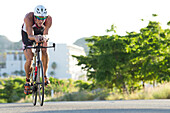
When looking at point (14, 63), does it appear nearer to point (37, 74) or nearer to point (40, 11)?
point (37, 74)

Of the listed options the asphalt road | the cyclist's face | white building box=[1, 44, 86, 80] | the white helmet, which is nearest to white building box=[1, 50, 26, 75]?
white building box=[1, 44, 86, 80]

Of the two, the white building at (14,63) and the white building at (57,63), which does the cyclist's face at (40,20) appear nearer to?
the white building at (57,63)

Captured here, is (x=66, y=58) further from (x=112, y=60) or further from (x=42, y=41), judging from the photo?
(x=42, y=41)

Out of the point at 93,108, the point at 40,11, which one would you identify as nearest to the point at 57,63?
the point at 40,11

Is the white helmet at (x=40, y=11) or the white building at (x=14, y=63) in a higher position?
the white building at (x=14, y=63)

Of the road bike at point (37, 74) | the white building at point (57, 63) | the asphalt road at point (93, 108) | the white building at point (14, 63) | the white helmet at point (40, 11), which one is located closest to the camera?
the asphalt road at point (93, 108)

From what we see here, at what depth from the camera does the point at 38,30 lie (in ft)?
24.9

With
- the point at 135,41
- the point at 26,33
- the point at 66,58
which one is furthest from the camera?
the point at 66,58

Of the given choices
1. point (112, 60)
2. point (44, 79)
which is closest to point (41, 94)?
point (44, 79)

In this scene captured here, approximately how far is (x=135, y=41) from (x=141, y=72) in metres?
1.76

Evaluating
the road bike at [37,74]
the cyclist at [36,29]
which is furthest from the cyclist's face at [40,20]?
the road bike at [37,74]

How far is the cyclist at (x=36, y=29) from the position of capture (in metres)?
7.18

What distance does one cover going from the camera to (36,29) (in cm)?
757

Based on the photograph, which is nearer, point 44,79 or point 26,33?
point 44,79
